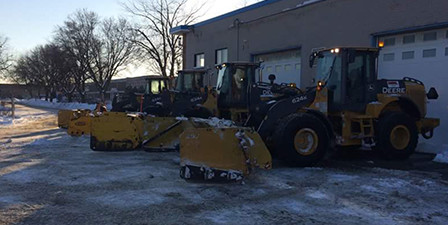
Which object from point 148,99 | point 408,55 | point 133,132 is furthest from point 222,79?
point 148,99

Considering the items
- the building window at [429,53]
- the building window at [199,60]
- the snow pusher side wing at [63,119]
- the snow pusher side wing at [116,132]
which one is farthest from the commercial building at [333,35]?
the snow pusher side wing at [63,119]

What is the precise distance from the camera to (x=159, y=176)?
287 inches

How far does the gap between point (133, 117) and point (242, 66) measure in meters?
3.89

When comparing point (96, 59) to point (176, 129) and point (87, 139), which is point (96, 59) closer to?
point (87, 139)

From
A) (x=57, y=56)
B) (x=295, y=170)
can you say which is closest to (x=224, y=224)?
(x=295, y=170)

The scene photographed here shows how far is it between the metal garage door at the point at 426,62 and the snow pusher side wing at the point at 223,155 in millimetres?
7418

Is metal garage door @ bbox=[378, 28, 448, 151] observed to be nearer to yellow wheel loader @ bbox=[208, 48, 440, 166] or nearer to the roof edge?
the roof edge

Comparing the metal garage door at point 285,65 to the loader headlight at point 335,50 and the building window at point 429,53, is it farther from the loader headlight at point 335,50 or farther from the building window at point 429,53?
the loader headlight at point 335,50

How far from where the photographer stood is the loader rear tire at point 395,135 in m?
9.26

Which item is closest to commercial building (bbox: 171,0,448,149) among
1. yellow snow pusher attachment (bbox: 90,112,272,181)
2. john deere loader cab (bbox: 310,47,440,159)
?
john deere loader cab (bbox: 310,47,440,159)

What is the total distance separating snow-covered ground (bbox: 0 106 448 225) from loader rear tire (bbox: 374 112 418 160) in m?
0.59

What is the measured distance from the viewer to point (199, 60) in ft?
81.7

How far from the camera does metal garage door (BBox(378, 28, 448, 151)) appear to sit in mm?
11516

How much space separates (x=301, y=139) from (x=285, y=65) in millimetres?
9878
